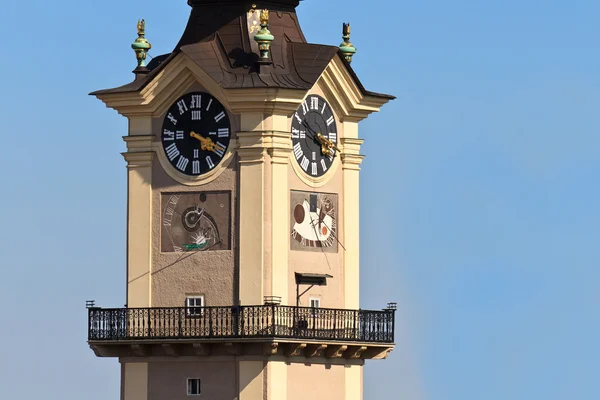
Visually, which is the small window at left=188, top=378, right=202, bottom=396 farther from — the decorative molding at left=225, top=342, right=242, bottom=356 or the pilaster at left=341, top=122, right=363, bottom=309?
the pilaster at left=341, top=122, right=363, bottom=309

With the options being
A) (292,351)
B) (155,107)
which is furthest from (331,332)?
(155,107)

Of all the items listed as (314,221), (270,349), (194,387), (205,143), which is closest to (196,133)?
(205,143)

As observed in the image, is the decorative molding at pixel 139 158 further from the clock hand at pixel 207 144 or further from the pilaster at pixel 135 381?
the pilaster at pixel 135 381

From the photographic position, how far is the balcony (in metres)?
94.2

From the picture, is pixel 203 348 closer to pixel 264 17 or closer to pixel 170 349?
pixel 170 349

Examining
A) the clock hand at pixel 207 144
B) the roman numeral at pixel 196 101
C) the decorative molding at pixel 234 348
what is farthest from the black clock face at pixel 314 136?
the decorative molding at pixel 234 348

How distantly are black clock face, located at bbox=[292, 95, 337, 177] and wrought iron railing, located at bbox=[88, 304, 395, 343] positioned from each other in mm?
3809

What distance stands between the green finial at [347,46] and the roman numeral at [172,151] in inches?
198

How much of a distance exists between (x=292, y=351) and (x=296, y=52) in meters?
7.68

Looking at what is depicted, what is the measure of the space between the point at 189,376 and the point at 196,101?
6.97 meters

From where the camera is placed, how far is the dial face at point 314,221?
9569 centimetres

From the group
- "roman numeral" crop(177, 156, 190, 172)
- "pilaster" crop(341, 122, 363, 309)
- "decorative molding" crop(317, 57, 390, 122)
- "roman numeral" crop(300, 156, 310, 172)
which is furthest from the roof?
"roman numeral" crop(300, 156, 310, 172)

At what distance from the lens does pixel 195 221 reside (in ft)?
314

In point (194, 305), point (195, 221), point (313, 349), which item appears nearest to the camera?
point (313, 349)
